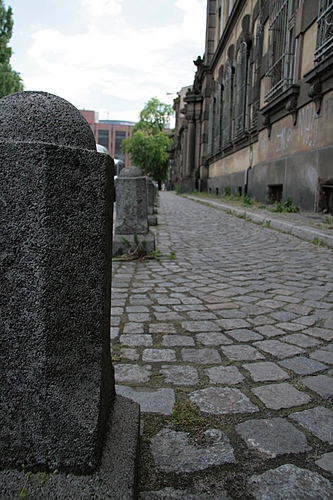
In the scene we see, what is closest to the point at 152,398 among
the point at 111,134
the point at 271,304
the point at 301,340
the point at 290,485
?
the point at 290,485

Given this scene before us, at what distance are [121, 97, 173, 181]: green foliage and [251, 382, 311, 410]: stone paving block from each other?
176 feet

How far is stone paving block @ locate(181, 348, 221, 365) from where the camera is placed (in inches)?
102

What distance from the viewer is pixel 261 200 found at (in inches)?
541

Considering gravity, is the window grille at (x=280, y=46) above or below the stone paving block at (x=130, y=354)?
above

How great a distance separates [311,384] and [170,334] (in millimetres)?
1083

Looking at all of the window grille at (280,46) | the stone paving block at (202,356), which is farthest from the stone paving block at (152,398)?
the window grille at (280,46)

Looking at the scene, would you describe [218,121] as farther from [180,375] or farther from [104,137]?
[104,137]

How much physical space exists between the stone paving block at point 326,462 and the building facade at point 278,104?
7.51 meters

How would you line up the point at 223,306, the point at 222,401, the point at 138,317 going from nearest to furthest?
the point at 222,401, the point at 138,317, the point at 223,306

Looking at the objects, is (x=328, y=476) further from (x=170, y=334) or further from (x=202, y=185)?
(x=202, y=185)

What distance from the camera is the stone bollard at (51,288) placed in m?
Result: 1.21

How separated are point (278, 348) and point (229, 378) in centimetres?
59

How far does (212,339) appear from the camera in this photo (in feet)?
9.74

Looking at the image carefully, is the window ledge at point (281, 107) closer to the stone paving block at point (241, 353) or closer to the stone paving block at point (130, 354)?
the stone paving block at point (241, 353)
